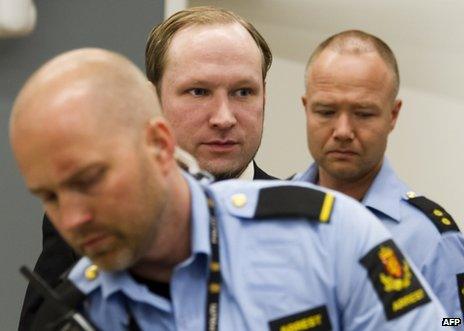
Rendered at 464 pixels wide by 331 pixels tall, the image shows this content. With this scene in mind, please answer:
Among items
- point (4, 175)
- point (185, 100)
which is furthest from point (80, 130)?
point (4, 175)

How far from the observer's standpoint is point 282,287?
1119 mm

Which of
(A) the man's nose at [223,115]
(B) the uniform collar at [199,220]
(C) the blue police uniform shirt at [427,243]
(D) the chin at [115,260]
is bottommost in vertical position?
(C) the blue police uniform shirt at [427,243]

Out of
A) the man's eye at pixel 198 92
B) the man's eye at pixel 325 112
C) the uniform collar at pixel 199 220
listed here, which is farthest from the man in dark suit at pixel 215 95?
the uniform collar at pixel 199 220

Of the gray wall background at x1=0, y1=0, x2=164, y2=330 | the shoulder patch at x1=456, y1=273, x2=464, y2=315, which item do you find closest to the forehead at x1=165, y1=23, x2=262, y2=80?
the shoulder patch at x1=456, y1=273, x2=464, y2=315

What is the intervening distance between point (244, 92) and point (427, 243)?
0.41 metres

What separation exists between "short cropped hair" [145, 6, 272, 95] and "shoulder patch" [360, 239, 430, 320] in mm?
608

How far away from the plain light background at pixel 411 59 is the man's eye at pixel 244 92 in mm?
1104

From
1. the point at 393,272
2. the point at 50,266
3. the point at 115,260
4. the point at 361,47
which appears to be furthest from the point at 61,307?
the point at 361,47

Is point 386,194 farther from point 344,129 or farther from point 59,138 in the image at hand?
point 59,138

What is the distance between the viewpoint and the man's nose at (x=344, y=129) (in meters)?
1.66

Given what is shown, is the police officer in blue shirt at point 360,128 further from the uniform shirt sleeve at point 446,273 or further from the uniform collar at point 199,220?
the uniform collar at point 199,220

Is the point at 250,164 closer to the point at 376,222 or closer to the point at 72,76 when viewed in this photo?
the point at 376,222

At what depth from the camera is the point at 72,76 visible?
42.9 inches

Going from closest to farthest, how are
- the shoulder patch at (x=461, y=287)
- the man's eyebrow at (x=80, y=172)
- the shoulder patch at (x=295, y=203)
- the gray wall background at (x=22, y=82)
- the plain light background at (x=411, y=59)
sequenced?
the man's eyebrow at (x=80, y=172) < the shoulder patch at (x=295, y=203) < the shoulder patch at (x=461, y=287) < the gray wall background at (x=22, y=82) < the plain light background at (x=411, y=59)
